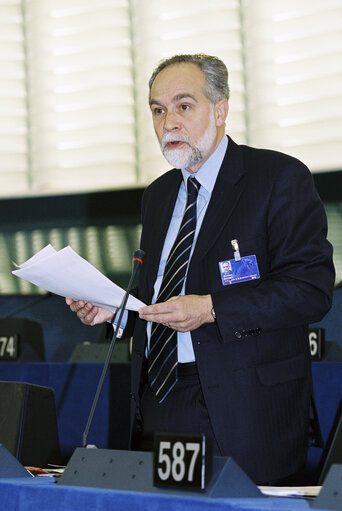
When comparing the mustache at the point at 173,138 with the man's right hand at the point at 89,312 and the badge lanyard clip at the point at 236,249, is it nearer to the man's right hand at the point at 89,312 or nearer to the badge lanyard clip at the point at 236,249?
the badge lanyard clip at the point at 236,249

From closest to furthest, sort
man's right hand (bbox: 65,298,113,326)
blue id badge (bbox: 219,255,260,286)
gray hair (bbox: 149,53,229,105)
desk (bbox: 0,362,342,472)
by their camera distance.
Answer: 1. blue id badge (bbox: 219,255,260,286)
2. man's right hand (bbox: 65,298,113,326)
3. gray hair (bbox: 149,53,229,105)
4. desk (bbox: 0,362,342,472)

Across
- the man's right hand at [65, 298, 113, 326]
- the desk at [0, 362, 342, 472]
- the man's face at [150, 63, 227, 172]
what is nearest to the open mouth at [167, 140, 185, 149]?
the man's face at [150, 63, 227, 172]

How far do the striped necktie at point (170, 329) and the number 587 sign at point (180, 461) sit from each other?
1.81ft

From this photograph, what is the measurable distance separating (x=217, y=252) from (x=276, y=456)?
44 centimetres

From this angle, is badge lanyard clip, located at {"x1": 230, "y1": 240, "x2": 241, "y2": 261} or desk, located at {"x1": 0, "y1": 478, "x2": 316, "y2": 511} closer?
desk, located at {"x1": 0, "y1": 478, "x2": 316, "y2": 511}

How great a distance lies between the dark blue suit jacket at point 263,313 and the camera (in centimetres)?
162

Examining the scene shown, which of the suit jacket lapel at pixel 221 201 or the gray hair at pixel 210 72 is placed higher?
the gray hair at pixel 210 72

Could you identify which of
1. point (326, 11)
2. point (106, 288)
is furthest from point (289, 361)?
point (326, 11)

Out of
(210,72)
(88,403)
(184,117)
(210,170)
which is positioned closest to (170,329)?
(210,170)

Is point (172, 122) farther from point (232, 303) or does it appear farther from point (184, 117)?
point (232, 303)

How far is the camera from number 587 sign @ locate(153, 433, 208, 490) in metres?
1.09

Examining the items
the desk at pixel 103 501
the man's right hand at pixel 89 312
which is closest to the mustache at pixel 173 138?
the man's right hand at pixel 89 312

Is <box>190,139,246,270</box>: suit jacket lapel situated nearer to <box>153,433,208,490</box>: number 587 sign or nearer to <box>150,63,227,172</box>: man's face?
<box>150,63,227,172</box>: man's face

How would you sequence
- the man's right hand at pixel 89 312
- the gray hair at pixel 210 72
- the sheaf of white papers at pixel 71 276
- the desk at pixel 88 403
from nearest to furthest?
the sheaf of white papers at pixel 71 276 → the man's right hand at pixel 89 312 → the gray hair at pixel 210 72 → the desk at pixel 88 403
